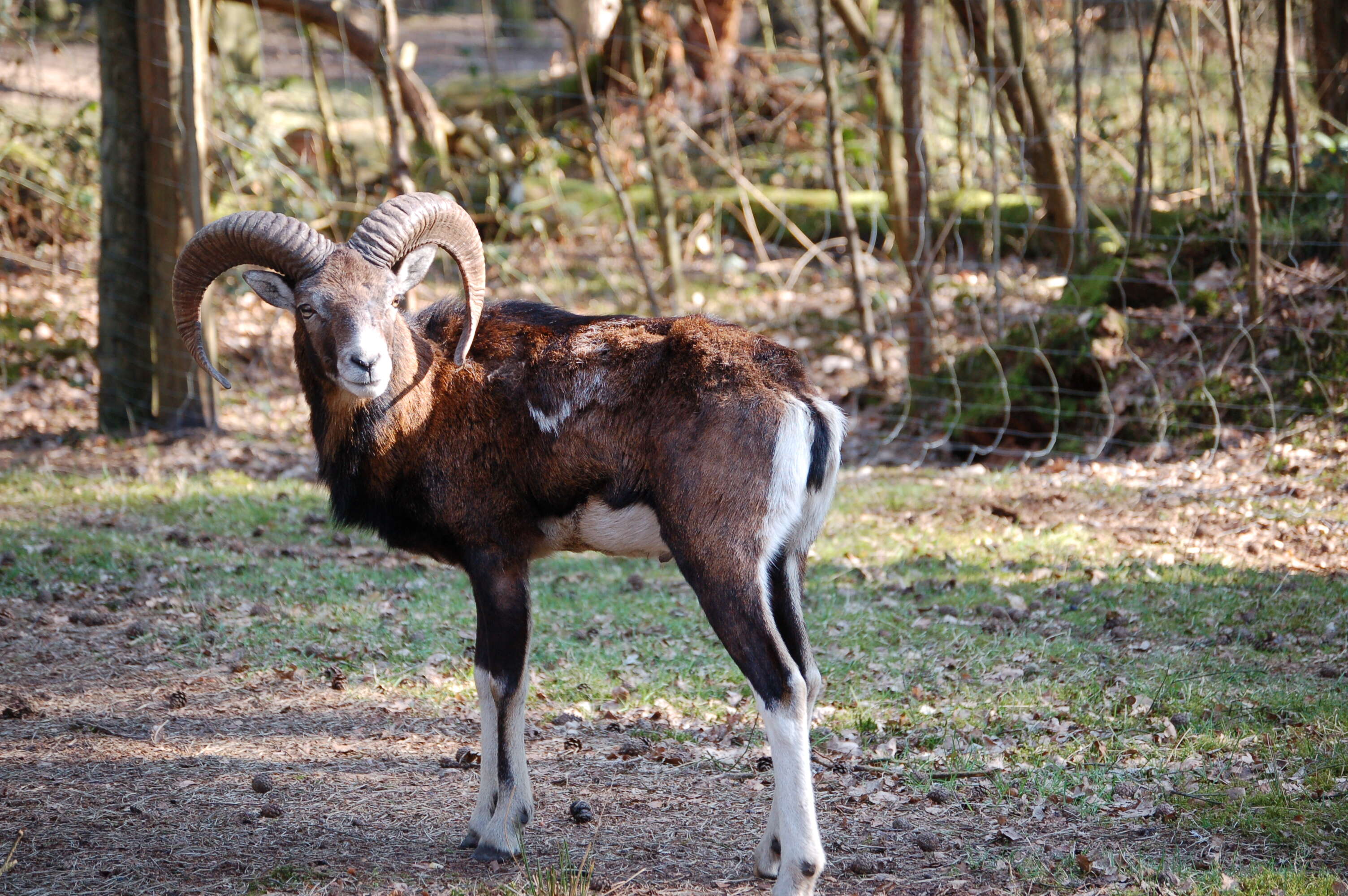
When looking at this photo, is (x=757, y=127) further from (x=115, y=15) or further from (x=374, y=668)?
(x=374, y=668)

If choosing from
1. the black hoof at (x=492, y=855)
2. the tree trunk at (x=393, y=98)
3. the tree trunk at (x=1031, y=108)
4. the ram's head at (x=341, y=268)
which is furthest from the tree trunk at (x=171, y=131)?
the black hoof at (x=492, y=855)

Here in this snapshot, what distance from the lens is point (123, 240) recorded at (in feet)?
31.8

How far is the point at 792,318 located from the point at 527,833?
30.1 ft

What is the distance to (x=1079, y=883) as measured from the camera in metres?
3.83

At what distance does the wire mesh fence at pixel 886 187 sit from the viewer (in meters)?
9.05

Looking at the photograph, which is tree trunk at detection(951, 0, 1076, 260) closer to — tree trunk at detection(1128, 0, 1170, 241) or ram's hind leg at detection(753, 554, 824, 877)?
tree trunk at detection(1128, 0, 1170, 241)

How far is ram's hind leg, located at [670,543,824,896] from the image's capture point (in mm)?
3678

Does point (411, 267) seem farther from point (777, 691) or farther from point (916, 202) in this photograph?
point (916, 202)

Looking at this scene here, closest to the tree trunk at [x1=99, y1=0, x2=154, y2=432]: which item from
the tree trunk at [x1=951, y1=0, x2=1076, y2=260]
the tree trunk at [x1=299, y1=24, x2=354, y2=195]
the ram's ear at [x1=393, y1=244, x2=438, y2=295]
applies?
the tree trunk at [x1=299, y1=24, x2=354, y2=195]

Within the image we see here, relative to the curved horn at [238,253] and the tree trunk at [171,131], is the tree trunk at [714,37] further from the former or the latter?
the curved horn at [238,253]

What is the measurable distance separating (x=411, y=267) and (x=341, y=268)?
0.35 m

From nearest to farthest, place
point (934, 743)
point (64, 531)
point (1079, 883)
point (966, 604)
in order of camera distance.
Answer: point (1079, 883) < point (934, 743) < point (966, 604) < point (64, 531)

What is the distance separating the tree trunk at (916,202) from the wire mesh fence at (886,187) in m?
0.03

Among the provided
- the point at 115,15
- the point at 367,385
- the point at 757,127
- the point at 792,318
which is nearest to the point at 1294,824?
the point at 367,385
